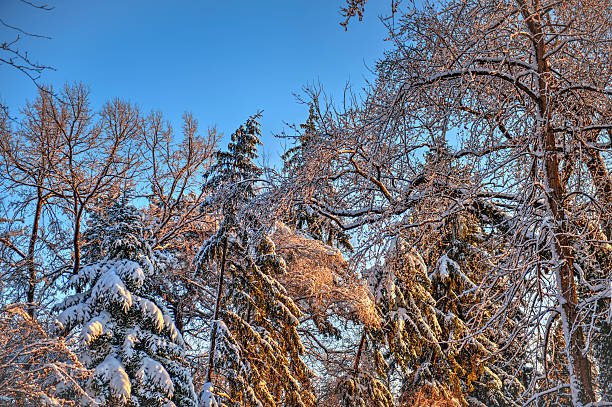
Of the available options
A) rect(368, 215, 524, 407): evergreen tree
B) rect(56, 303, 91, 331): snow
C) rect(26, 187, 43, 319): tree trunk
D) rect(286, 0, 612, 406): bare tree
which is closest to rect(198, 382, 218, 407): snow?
rect(56, 303, 91, 331): snow

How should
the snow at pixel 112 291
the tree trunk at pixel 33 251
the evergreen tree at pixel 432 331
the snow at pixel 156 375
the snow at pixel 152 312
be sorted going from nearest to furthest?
the snow at pixel 156 375 < the snow at pixel 112 291 < the snow at pixel 152 312 < the evergreen tree at pixel 432 331 < the tree trunk at pixel 33 251

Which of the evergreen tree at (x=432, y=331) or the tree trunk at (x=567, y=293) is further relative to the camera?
the evergreen tree at (x=432, y=331)

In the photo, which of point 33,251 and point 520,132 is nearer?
point 520,132

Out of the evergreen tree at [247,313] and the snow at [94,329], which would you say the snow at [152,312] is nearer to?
the snow at [94,329]

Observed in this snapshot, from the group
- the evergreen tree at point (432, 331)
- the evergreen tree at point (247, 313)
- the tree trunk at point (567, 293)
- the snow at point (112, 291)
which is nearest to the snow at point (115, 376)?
the snow at point (112, 291)

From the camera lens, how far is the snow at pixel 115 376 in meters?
9.21

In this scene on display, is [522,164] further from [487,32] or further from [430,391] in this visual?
[430,391]

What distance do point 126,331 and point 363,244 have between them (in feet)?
23.2

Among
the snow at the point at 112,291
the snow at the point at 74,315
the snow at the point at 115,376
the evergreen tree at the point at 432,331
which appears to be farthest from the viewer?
the evergreen tree at the point at 432,331

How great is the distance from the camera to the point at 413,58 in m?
5.02

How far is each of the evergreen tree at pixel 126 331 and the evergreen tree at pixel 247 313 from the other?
3.32 feet

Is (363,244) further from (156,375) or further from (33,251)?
(33,251)

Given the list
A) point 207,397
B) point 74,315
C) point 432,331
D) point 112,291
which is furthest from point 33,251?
point 432,331

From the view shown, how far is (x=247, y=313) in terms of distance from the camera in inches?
470
